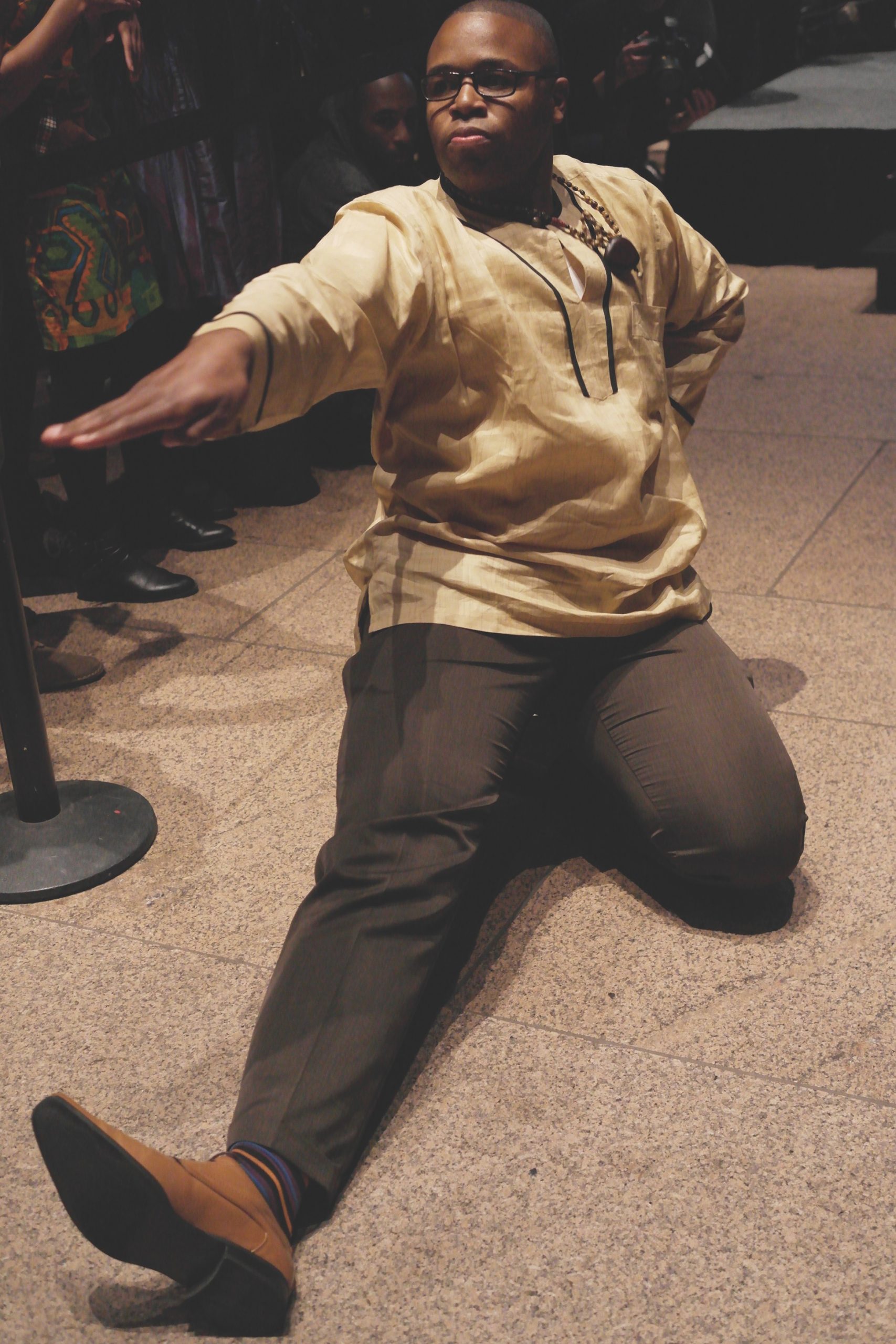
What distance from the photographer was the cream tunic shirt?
211cm

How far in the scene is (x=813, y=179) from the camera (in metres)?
6.87

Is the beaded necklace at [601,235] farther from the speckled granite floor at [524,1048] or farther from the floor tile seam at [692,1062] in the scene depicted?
the floor tile seam at [692,1062]

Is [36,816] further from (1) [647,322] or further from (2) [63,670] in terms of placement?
(1) [647,322]

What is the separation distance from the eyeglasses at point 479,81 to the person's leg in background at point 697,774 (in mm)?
900

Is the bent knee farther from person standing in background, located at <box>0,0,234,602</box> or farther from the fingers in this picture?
person standing in background, located at <box>0,0,234,602</box>

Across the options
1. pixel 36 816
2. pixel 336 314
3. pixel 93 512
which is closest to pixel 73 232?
pixel 93 512

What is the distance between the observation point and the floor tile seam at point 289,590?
3.56 m

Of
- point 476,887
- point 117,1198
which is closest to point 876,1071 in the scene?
point 476,887

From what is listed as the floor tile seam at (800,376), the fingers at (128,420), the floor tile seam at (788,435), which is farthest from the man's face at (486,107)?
the floor tile seam at (800,376)

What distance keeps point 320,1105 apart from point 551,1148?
33 centimetres

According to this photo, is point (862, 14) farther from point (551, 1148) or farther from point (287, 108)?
point (551, 1148)

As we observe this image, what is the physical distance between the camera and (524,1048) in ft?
6.90

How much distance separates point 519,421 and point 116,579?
183 cm

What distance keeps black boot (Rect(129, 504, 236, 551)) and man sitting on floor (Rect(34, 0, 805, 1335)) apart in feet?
5.68
